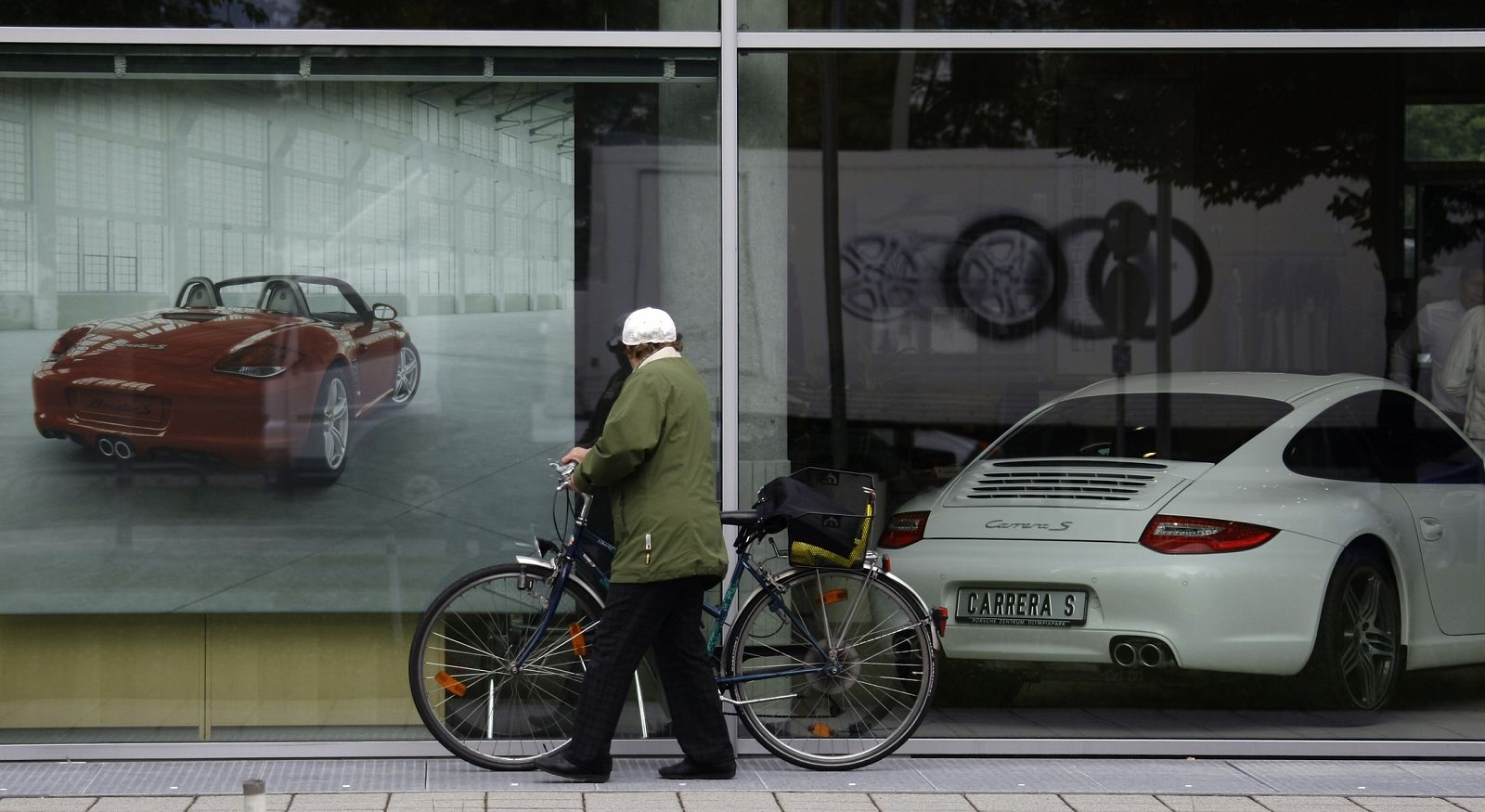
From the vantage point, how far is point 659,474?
6.14m

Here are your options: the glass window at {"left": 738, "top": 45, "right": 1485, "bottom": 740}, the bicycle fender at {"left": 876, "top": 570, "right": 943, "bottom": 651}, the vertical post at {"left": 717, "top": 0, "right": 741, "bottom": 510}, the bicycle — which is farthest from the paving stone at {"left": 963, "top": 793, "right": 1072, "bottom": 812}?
the vertical post at {"left": 717, "top": 0, "right": 741, "bottom": 510}

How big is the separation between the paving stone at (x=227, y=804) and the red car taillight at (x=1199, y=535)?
3.32m

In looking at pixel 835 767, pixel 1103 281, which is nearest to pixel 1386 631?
pixel 1103 281

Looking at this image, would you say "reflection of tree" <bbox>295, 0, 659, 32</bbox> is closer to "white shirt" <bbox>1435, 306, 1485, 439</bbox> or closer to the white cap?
the white cap

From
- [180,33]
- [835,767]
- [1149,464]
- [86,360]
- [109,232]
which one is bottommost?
[835,767]

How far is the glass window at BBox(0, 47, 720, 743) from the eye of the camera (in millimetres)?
6840

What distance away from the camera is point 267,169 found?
22.6ft

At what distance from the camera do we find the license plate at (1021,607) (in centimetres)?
682

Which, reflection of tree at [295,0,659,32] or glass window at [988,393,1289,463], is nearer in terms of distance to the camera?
reflection of tree at [295,0,659,32]

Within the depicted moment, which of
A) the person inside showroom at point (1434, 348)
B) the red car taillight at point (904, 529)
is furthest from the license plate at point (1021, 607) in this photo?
the person inside showroom at point (1434, 348)

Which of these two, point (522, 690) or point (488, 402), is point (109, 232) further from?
point (522, 690)

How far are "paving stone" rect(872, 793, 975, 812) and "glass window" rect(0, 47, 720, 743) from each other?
1197mm

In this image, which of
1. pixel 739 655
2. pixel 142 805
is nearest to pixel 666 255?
pixel 739 655

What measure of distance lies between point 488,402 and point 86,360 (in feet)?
5.06
